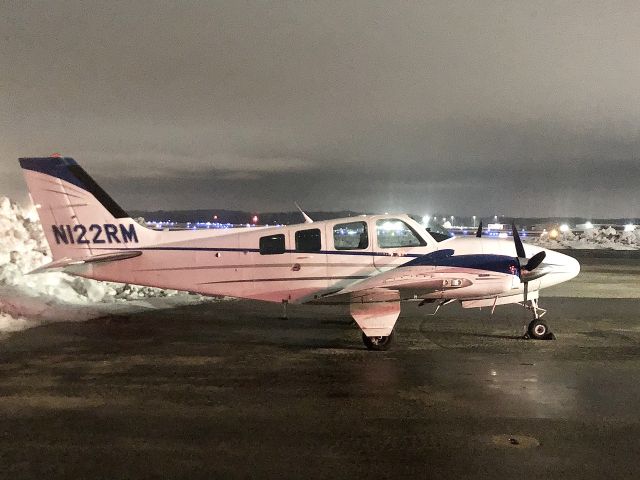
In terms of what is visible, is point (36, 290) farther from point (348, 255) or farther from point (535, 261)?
point (535, 261)

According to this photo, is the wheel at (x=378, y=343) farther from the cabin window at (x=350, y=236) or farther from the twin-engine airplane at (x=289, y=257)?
the cabin window at (x=350, y=236)

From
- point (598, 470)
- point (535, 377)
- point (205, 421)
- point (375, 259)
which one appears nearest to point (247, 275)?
point (375, 259)

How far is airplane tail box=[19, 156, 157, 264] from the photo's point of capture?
1010 cm

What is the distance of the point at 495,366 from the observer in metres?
7.81

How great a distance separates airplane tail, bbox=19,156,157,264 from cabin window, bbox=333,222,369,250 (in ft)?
12.4

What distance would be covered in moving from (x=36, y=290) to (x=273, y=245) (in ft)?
23.9

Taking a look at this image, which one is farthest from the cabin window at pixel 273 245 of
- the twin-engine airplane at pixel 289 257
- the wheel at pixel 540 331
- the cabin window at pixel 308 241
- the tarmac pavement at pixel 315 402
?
the wheel at pixel 540 331

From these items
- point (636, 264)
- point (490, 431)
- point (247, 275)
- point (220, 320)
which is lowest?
point (636, 264)

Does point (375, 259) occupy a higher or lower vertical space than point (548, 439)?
higher

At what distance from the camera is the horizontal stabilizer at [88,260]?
9414mm

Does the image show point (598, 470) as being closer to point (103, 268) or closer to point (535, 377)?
point (535, 377)

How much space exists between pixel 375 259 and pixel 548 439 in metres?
5.00

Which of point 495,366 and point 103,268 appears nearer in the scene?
point 495,366

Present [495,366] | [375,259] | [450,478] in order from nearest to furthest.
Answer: [450,478]
[495,366]
[375,259]
